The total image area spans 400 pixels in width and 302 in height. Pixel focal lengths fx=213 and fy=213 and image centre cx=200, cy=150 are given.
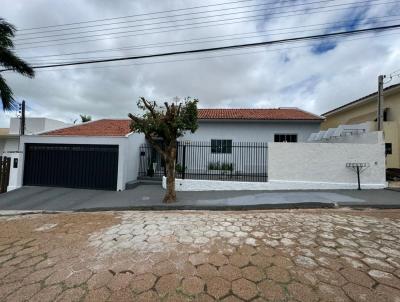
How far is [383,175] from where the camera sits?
930 cm

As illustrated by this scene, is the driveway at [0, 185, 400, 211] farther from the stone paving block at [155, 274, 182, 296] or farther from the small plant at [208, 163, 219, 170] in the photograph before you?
the small plant at [208, 163, 219, 170]

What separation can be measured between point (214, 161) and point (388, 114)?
11.0 meters

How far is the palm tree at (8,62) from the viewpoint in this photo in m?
10.4

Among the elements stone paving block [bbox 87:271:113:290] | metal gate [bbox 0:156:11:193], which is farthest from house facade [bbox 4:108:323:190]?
stone paving block [bbox 87:271:113:290]

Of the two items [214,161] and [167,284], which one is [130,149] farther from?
[167,284]

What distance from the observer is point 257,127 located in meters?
14.9

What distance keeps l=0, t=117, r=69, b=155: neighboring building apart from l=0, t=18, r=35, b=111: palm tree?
876 cm

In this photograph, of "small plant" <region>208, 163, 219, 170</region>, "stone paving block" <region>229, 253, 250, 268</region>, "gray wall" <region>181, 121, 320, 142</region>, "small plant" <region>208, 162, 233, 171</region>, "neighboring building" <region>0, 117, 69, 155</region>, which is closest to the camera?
"stone paving block" <region>229, 253, 250, 268</region>

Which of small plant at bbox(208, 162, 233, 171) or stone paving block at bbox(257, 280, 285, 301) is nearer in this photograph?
stone paving block at bbox(257, 280, 285, 301)

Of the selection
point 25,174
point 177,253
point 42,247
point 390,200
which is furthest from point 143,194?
point 390,200

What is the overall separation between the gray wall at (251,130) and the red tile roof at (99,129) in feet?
15.1

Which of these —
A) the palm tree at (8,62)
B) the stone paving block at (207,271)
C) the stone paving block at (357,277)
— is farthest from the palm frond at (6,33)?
the stone paving block at (357,277)

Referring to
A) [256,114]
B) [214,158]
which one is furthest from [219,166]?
[256,114]

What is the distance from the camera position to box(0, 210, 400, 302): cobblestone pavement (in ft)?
9.19
